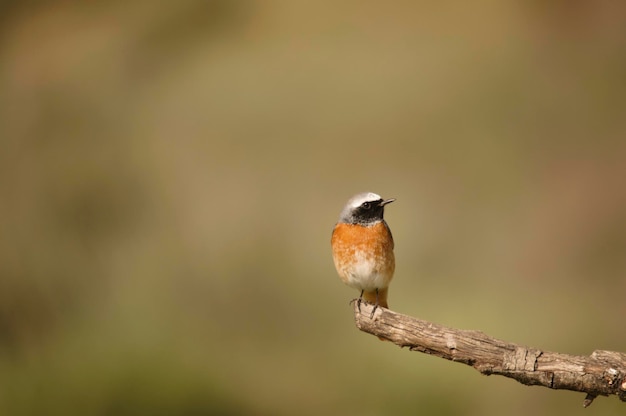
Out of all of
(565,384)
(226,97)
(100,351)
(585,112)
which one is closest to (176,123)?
(226,97)

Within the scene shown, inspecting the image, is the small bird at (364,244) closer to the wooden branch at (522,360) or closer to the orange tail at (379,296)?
the orange tail at (379,296)

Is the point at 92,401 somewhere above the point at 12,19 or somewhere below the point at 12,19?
below

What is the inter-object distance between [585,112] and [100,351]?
156 inches

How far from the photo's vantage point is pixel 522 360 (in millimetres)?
2635

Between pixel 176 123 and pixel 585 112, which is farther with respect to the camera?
pixel 176 123

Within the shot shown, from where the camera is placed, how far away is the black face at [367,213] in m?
3.32

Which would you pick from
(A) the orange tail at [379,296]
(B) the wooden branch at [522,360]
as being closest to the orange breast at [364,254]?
(A) the orange tail at [379,296]

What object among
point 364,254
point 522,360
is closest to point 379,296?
point 364,254

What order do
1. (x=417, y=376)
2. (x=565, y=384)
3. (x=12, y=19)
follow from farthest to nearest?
(x=12, y=19)
(x=417, y=376)
(x=565, y=384)

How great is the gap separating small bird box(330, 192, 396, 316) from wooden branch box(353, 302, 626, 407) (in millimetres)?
515

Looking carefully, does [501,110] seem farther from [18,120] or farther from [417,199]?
[18,120]

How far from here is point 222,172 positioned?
5.02 metres

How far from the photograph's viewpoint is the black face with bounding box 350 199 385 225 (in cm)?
332

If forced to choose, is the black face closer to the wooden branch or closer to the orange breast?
the orange breast
